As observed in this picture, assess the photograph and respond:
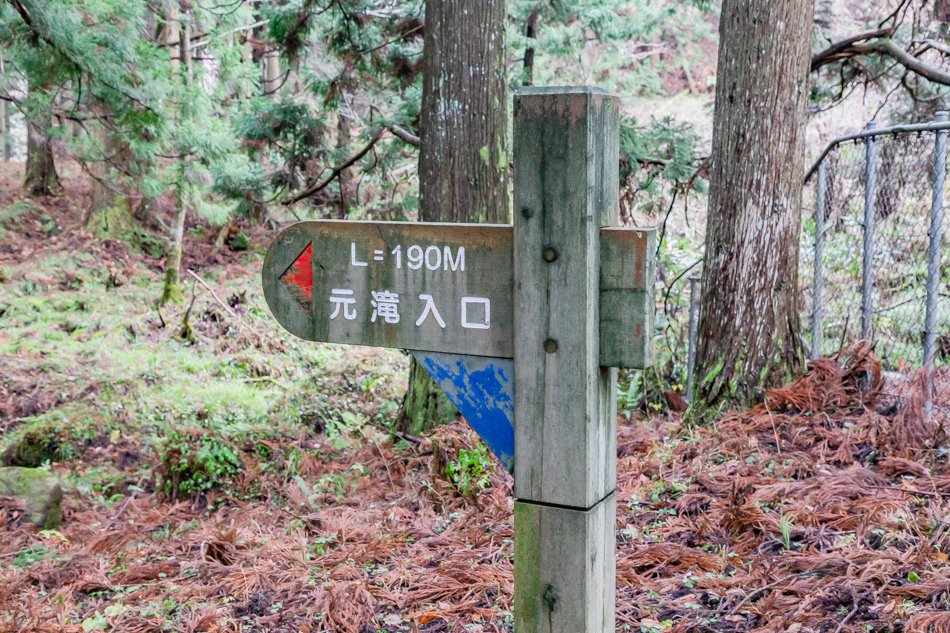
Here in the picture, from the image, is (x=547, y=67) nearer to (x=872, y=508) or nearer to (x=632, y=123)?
(x=632, y=123)

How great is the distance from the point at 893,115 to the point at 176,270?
1042cm

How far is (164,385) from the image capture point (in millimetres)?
9461

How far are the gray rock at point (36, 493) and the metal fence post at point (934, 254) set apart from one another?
580 centimetres

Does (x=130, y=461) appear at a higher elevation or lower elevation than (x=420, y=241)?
lower

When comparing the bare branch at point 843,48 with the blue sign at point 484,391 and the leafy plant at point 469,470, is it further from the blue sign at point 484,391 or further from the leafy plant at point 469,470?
the blue sign at point 484,391

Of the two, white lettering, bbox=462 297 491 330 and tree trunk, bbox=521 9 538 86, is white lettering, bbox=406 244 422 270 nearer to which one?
white lettering, bbox=462 297 491 330

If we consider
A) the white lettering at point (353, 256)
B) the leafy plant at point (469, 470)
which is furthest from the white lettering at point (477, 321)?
the leafy plant at point (469, 470)

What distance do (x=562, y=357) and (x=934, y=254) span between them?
3.58 metres

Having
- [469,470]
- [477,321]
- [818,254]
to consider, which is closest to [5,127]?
[469,470]

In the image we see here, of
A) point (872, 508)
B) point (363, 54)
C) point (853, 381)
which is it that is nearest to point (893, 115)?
point (853, 381)

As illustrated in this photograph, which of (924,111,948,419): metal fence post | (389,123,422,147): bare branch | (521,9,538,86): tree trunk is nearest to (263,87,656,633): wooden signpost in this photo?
(924,111,948,419): metal fence post

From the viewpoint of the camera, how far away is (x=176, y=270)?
13078mm

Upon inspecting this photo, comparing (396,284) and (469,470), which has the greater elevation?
(396,284)

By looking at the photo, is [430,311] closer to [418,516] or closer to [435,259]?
[435,259]
